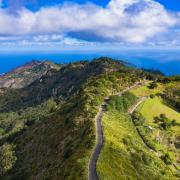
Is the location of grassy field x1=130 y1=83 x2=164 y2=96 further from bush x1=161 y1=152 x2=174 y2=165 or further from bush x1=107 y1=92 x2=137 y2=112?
bush x1=161 y1=152 x2=174 y2=165

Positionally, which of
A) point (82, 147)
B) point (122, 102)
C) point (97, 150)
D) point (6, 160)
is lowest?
point (6, 160)

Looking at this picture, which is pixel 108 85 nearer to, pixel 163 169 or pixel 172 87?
pixel 172 87

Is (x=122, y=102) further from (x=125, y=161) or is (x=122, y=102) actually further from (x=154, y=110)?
(x=125, y=161)

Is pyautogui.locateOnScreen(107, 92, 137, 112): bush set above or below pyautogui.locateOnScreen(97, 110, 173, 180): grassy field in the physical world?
below

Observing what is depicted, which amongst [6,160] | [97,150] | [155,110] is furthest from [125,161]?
[155,110]

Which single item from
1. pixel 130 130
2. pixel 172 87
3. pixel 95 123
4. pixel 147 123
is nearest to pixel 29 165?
pixel 95 123

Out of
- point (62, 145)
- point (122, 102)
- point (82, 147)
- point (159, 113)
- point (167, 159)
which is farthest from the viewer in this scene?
point (122, 102)

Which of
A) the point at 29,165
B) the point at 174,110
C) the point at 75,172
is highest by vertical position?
the point at 75,172

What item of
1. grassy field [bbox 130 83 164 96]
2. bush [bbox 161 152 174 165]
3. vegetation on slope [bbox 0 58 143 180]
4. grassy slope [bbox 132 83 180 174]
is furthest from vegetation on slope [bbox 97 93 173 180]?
grassy field [bbox 130 83 164 96]
